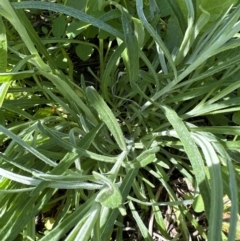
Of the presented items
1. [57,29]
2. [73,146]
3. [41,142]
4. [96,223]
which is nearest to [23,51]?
[57,29]

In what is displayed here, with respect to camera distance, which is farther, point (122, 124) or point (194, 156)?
point (122, 124)

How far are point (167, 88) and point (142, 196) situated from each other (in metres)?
0.25

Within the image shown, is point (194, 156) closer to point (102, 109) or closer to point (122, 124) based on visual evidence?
point (102, 109)

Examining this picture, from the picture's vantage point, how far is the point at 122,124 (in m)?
1.02

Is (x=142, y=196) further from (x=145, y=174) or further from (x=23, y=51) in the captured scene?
(x=23, y=51)

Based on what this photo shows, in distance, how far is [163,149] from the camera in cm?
101

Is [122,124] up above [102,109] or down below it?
above

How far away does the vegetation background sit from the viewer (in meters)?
0.68

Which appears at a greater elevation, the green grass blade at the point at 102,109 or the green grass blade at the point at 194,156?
the green grass blade at the point at 102,109

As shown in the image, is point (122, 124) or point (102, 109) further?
point (122, 124)

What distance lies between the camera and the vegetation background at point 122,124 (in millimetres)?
682

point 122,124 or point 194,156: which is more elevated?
point 122,124

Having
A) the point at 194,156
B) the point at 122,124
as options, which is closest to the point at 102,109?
the point at 194,156

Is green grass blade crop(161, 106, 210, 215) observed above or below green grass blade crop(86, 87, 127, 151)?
below
